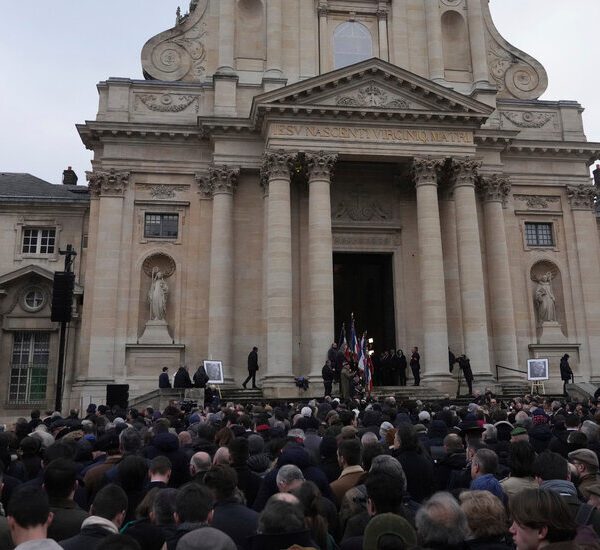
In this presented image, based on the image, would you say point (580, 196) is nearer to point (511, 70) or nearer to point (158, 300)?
point (511, 70)

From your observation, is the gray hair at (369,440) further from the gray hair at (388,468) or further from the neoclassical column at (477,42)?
the neoclassical column at (477,42)

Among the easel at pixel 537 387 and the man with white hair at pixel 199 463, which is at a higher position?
the easel at pixel 537 387

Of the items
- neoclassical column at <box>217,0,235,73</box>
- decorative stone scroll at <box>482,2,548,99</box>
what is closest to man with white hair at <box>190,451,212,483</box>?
neoclassical column at <box>217,0,235,73</box>

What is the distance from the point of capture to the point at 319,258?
28938 millimetres

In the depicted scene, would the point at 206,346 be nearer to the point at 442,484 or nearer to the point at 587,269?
the point at 587,269

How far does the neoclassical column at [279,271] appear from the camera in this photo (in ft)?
92.5

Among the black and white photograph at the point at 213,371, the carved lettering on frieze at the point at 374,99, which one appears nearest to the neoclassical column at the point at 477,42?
the carved lettering on frieze at the point at 374,99

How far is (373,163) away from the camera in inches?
1299

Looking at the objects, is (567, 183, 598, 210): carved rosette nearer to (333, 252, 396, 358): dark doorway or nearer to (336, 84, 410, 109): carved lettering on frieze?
(333, 252, 396, 358): dark doorway

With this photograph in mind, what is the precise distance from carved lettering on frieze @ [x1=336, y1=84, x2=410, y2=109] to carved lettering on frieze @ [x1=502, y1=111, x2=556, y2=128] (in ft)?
25.3

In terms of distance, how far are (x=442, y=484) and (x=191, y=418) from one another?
738 centimetres

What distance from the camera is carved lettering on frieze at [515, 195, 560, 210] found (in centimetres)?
3481

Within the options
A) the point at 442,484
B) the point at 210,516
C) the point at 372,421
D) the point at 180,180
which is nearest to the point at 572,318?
the point at 180,180

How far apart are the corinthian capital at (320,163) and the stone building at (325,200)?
9 centimetres
